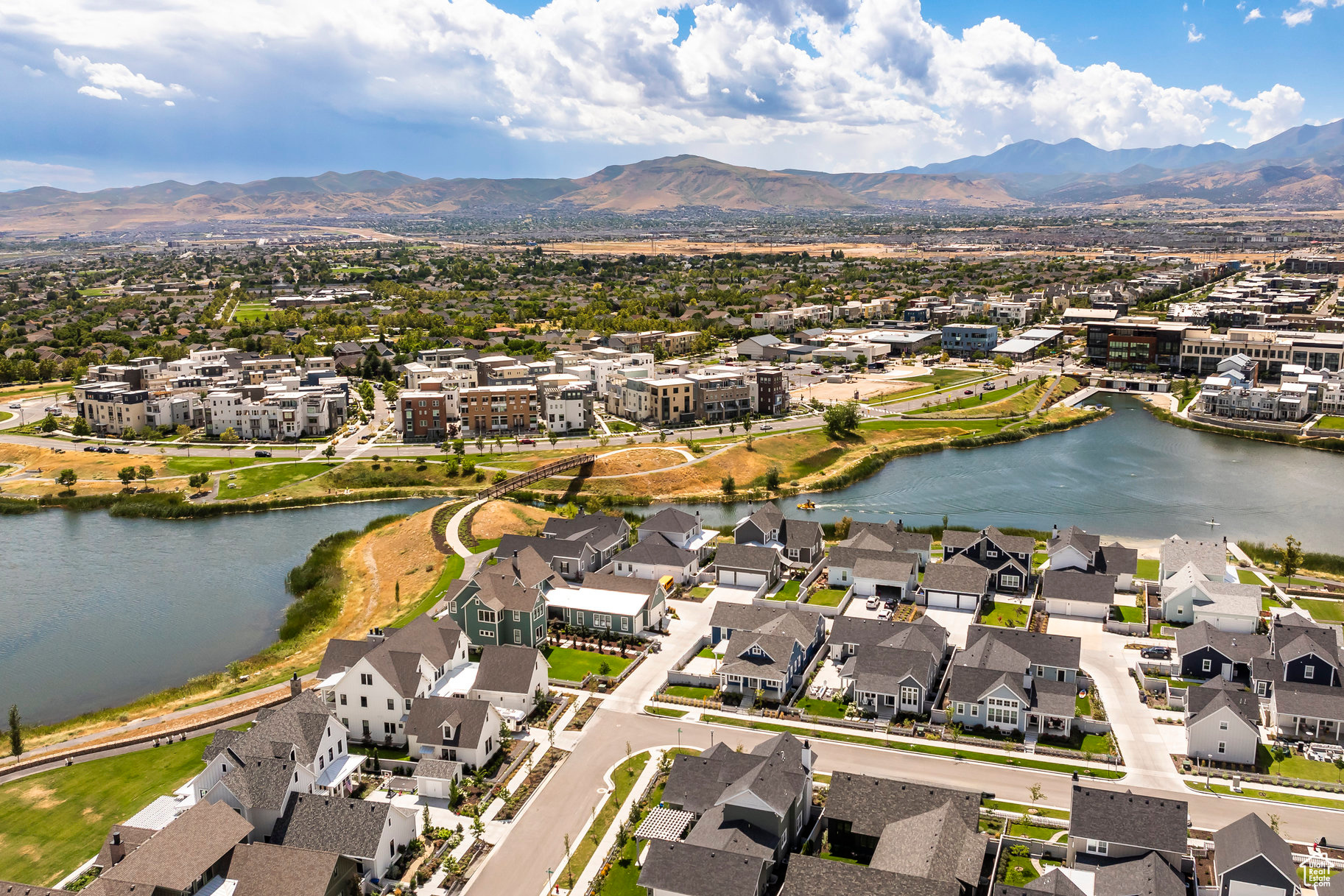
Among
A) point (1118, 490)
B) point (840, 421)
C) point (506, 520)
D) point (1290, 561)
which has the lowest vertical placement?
point (1118, 490)

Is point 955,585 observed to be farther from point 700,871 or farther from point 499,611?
point 700,871

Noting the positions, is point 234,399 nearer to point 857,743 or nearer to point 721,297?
point 857,743

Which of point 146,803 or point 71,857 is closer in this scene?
point 71,857

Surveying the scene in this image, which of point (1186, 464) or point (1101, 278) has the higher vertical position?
point (1101, 278)

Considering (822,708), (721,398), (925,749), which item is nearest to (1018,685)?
(925,749)

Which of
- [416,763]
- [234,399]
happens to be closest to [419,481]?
[234,399]

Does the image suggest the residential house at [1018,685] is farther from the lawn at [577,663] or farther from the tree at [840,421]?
the tree at [840,421]

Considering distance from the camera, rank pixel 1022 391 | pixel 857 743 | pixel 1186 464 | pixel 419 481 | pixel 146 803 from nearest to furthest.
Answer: pixel 146 803 < pixel 857 743 < pixel 419 481 < pixel 1186 464 < pixel 1022 391
